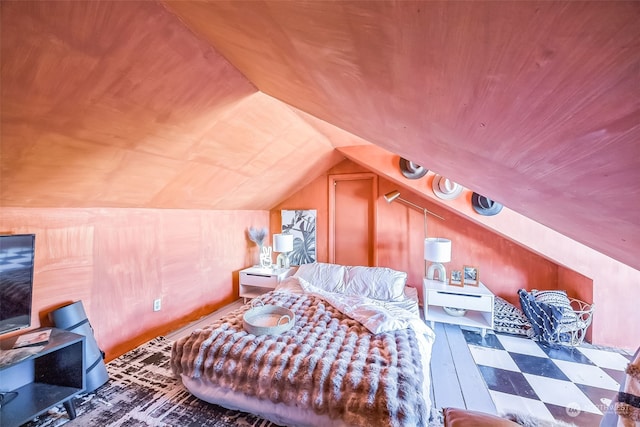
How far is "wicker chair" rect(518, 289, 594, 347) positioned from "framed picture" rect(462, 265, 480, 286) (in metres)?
0.44

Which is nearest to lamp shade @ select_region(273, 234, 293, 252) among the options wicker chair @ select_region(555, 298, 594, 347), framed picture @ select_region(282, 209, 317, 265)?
framed picture @ select_region(282, 209, 317, 265)

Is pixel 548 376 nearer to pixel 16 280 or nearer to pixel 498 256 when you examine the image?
pixel 498 256

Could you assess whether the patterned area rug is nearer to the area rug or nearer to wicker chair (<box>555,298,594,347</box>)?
the area rug

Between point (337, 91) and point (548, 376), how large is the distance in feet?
9.02

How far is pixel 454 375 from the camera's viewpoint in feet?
6.75

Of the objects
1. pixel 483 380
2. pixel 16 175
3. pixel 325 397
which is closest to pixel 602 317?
pixel 483 380

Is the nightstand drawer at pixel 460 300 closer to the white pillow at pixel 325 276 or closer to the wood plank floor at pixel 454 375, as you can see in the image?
the wood plank floor at pixel 454 375

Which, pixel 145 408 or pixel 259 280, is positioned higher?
pixel 259 280

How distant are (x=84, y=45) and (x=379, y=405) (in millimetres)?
2138

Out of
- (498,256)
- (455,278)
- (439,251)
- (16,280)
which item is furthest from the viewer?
(498,256)

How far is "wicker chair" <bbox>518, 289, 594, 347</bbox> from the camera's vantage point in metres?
2.38

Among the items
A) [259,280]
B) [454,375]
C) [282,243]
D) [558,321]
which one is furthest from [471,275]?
Result: [259,280]

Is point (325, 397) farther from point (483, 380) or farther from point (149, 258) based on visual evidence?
point (149, 258)

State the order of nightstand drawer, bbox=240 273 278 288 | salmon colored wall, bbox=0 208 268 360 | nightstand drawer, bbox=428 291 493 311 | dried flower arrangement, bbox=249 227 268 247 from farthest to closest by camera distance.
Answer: dried flower arrangement, bbox=249 227 268 247 → nightstand drawer, bbox=240 273 278 288 → nightstand drawer, bbox=428 291 493 311 → salmon colored wall, bbox=0 208 268 360
